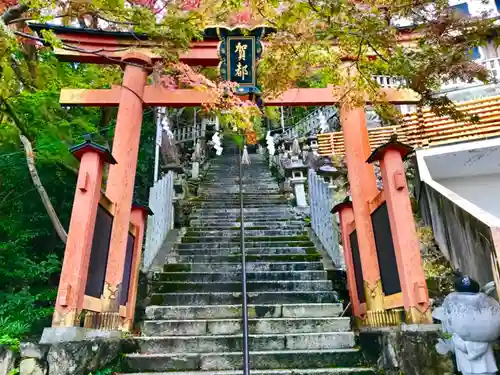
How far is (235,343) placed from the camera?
4.41m

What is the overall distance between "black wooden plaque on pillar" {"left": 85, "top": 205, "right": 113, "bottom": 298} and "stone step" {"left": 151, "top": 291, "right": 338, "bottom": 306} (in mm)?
1133

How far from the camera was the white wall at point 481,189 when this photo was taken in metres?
7.49

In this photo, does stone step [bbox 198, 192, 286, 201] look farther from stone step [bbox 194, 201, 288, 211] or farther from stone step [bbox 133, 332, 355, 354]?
stone step [bbox 133, 332, 355, 354]

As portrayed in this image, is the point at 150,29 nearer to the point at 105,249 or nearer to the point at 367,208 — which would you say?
the point at 105,249

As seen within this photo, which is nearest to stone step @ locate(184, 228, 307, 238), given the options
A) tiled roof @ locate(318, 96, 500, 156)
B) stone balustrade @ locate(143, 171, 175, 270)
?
stone balustrade @ locate(143, 171, 175, 270)

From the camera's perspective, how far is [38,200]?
23.7 ft

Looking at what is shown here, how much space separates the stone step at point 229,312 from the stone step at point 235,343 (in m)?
0.56

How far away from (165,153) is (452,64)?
7173mm

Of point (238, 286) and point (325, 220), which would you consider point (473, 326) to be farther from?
point (325, 220)

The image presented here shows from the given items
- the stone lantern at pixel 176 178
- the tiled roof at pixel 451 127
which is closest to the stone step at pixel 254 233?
the stone lantern at pixel 176 178

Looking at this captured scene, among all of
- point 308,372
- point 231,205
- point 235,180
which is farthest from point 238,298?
point 235,180

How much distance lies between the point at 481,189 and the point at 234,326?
6106 millimetres

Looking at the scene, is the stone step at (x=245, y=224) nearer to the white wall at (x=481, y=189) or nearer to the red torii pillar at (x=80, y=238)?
the white wall at (x=481, y=189)

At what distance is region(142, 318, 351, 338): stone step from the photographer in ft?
15.4
